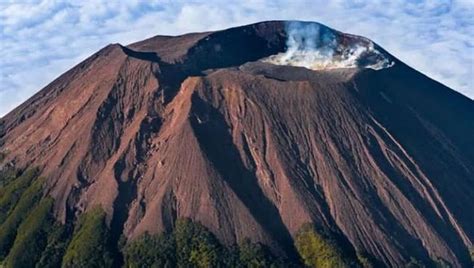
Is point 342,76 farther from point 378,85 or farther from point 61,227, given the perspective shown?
point 61,227

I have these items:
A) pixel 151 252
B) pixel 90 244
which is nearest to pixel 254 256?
pixel 151 252

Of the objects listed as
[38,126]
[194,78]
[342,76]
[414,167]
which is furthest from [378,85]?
[38,126]

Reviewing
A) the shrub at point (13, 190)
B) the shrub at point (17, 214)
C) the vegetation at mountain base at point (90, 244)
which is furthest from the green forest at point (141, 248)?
the shrub at point (13, 190)

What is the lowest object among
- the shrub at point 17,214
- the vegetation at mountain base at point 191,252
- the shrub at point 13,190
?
the vegetation at mountain base at point 191,252

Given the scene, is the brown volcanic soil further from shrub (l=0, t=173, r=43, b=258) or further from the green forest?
shrub (l=0, t=173, r=43, b=258)

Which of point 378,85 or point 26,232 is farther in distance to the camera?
point 378,85

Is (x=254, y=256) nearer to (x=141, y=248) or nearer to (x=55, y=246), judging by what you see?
(x=141, y=248)

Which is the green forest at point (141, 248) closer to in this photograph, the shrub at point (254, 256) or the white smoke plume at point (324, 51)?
the shrub at point (254, 256)

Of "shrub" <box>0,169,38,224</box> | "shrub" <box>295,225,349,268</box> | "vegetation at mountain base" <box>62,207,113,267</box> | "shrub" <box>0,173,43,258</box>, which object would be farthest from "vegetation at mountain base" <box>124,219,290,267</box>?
"shrub" <box>0,169,38,224</box>
